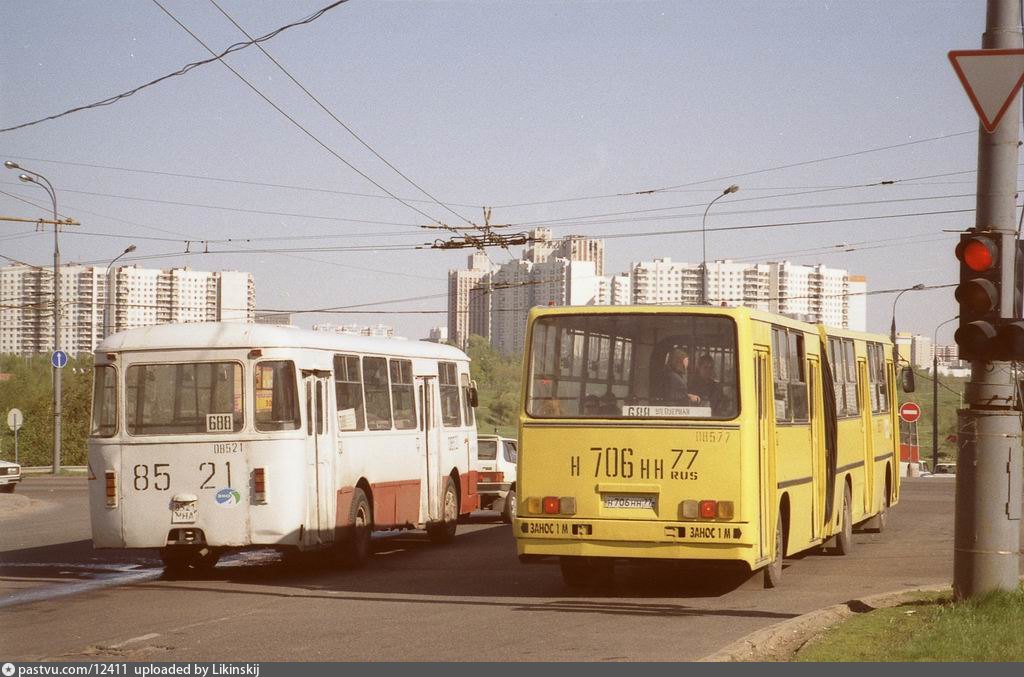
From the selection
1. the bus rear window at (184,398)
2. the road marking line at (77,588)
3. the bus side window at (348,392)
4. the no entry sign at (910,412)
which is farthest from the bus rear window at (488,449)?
the no entry sign at (910,412)

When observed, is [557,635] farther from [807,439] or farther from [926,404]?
[926,404]

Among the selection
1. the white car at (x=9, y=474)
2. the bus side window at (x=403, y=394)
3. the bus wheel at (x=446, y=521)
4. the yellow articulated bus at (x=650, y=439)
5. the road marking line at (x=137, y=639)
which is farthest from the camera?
the white car at (x=9, y=474)

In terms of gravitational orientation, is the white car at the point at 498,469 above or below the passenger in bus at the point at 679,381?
below

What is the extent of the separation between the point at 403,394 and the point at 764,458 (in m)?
7.57

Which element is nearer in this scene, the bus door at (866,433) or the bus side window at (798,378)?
the bus side window at (798,378)

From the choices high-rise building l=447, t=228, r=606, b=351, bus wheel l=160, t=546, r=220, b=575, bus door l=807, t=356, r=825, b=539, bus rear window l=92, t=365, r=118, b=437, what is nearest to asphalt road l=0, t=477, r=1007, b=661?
bus wheel l=160, t=546, r=220, b=575

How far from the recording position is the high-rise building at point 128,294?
7069cm

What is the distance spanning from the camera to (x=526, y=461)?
14227 millimetres

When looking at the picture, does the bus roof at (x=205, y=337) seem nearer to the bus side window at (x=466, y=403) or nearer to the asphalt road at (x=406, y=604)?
the asphalt road at (x=406, y=604)

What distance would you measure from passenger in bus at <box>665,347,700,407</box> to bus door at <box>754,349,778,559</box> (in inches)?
28.6

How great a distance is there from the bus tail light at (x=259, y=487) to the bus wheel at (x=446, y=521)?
6.02 meters

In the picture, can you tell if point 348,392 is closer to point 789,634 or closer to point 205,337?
point 205,337

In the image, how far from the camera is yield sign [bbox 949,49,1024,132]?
1106 cm

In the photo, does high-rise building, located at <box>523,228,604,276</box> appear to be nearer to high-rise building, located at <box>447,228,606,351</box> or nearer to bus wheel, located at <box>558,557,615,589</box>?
high-rise building, located at <box>447,228,606,351</box>
